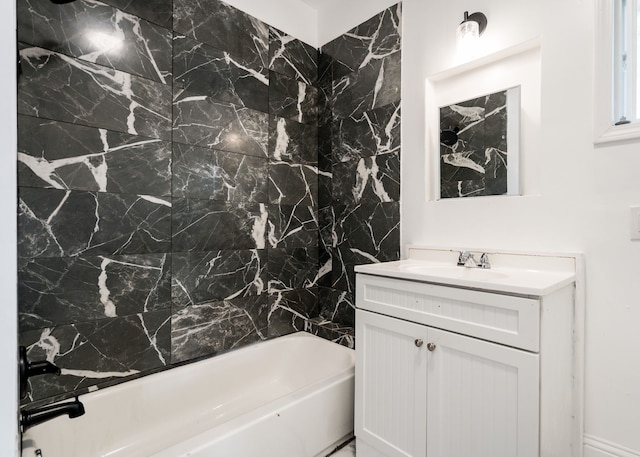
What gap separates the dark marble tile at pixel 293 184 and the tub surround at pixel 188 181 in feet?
0.04

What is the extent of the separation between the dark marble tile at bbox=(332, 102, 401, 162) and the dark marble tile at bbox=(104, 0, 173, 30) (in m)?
1.19

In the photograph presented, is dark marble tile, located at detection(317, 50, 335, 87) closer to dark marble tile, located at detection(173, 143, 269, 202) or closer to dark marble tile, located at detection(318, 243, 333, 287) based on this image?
dark marble tile, located at detection(173, 143, 269, 202)

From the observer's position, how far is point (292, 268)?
7.73 ft

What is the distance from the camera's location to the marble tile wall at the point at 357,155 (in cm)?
206

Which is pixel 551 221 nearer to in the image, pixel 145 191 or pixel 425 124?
pixel 425 124

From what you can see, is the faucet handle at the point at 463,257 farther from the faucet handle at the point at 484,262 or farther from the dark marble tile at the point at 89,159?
the dark marble tile at the point at 89,159

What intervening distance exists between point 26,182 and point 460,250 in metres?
2.03

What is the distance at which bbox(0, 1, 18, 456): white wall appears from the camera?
40cm

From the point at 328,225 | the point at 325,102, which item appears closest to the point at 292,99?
the point at 325,102

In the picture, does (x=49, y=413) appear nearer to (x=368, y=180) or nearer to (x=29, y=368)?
(x=29, y=368)

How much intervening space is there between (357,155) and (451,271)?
1.03 m

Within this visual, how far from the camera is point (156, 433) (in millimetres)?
1657

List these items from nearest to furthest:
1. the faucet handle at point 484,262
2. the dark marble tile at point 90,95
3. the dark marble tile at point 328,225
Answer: the dark marble tile at point 90,95
the faucet handle at point 484,262
the dark marble tile at point 328,225

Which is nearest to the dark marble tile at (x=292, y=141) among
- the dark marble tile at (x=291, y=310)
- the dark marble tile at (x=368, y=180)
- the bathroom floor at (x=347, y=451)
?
the dark marble tile at (x=368, y=180)
